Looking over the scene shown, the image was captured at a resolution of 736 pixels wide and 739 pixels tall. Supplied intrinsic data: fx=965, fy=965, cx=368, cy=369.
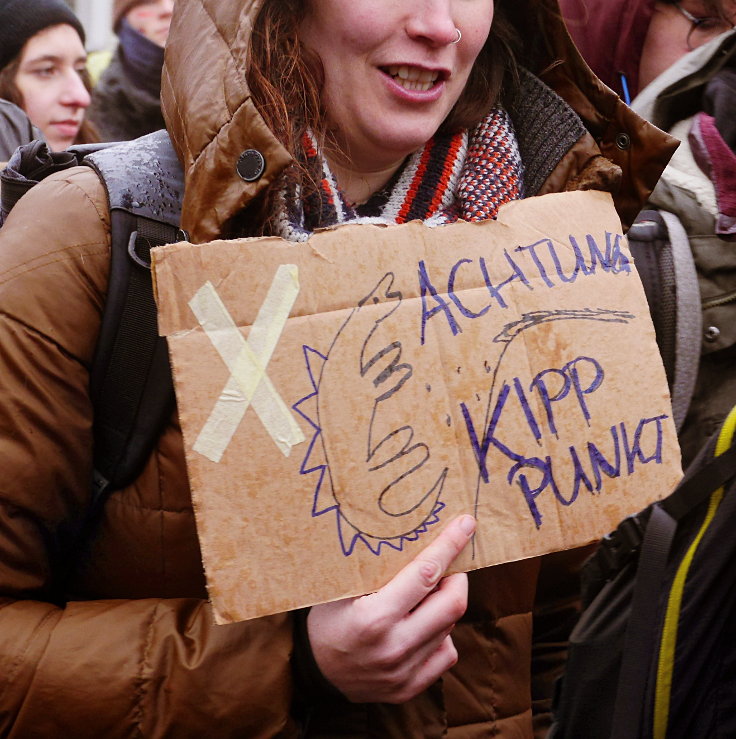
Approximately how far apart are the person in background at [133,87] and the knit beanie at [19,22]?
378 mm

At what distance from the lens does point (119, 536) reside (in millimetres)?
1435

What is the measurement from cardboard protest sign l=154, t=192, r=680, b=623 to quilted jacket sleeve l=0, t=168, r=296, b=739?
196mm

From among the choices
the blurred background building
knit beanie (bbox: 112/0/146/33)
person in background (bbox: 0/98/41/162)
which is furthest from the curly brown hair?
the blurred background building

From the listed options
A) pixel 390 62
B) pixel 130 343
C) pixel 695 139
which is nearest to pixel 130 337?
pixel 130 343

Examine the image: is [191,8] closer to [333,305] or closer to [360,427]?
[333,305]

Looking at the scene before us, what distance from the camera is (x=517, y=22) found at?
1.82 metres

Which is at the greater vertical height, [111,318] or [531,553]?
[111,318]

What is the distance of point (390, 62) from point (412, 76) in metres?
0.06

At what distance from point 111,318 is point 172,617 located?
0.43 meters

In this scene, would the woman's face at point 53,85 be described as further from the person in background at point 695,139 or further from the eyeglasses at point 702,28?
the eyeglasses at point 702,28

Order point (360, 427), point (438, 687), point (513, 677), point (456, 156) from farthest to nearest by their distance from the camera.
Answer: point (456, 156), point (513, 677), point (438, 687), point (360, 427)

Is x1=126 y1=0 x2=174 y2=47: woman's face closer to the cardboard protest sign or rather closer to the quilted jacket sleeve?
the quilted jacket sleeve

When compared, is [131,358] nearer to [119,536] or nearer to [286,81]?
[119,536]

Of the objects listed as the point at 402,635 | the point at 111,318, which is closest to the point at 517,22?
the point at 111,318
